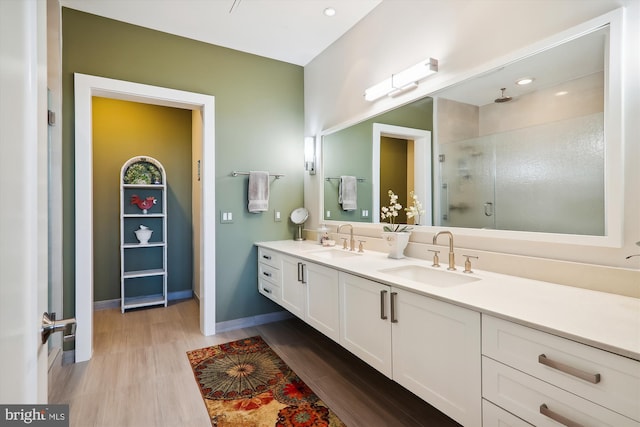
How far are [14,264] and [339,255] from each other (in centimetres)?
236

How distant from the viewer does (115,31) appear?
8.94ft

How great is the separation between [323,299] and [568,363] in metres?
1.45

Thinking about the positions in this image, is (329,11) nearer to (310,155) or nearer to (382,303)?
(310,155)

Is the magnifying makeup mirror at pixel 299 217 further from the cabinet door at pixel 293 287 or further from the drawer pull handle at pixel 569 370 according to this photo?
the drawer pull handle at pixel 569 370

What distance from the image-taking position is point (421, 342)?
1445 millimetres

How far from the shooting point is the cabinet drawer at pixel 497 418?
1081mm

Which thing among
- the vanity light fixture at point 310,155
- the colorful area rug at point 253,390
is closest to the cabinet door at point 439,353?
the colorful area rug at point 253,390

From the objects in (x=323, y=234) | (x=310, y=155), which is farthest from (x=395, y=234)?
(x=310, y=155)

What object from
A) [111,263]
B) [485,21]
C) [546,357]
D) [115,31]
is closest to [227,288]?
[111,263]

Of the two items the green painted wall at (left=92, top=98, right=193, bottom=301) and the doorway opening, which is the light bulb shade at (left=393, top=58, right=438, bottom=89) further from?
the green painted wall at (left=92, top=98, right=193, bottom=301)

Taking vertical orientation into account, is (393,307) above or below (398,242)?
below

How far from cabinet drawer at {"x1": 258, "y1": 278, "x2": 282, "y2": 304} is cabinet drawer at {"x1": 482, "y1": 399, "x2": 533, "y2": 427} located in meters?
1.94

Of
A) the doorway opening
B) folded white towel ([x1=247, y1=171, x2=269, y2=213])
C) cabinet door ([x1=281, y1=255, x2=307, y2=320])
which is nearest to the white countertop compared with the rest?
the doorway opening

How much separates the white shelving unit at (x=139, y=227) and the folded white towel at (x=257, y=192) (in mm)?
1414
